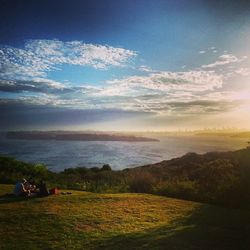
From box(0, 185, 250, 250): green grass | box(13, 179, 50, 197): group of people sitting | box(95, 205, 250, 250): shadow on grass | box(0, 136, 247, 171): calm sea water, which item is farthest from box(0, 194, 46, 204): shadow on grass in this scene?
box(0, 136, 247, 171): calm sea water

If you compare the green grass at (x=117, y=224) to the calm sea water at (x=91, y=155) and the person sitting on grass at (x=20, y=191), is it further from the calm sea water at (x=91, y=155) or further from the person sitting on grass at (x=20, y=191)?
the calm sea water at (x=91, y=155)

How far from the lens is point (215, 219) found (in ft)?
36.6

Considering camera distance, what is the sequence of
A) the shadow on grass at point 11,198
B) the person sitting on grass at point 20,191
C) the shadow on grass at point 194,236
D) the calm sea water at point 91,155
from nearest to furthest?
the shadow on grass at point 194,236
the shadow on grass at point 11,198
the person sitting on grass at point 20,191
the calm sea water at point 91,155

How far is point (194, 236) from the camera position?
30.2 feet

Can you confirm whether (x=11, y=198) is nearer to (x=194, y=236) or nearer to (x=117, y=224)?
(x=117, y=224)

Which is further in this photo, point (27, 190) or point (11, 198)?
point (27, 190)

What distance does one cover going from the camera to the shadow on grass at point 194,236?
8336 millimetres

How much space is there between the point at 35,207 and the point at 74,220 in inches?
87.9

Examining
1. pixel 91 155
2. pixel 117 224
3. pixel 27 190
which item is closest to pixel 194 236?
pixel 117 224

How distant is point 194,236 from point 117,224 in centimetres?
237

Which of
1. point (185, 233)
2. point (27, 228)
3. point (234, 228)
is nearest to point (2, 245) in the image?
point (27, 228)

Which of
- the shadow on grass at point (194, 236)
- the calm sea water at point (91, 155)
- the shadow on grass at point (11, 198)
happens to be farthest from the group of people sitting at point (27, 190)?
the calm sea water at point (91, 155)

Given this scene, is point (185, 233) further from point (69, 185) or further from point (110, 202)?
point (69, 185)

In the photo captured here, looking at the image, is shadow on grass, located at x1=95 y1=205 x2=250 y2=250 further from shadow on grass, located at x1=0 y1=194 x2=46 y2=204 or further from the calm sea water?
the calm sea water
